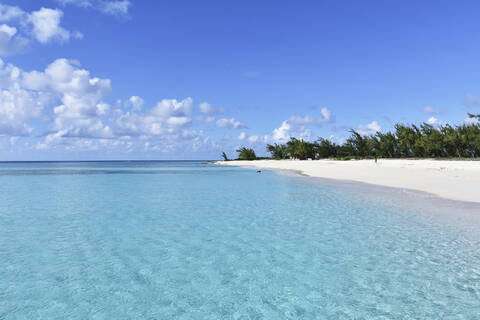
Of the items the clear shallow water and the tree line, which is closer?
the clear shallow water

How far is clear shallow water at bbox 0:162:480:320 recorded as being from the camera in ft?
17.0

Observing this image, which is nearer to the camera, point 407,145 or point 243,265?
point 243,265

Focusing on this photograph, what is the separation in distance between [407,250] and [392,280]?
89.7 inches

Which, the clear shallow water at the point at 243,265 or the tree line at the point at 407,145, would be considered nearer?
the clear shallow water at the point at 243,265

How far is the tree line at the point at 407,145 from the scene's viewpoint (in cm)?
6844

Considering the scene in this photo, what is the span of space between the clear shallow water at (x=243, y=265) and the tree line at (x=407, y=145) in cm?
6635

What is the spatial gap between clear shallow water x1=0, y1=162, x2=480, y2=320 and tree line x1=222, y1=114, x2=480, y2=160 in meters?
66.4

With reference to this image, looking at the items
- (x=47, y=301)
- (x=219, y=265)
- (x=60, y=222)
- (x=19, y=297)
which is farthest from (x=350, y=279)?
(x=60, y=222)

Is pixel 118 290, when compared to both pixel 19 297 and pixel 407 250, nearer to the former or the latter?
pixel 19 297

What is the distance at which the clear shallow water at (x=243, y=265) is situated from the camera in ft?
17.0

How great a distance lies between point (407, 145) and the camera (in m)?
79.9

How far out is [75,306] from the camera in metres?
5.24

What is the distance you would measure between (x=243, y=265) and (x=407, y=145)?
272 ft

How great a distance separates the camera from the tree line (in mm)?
68438
